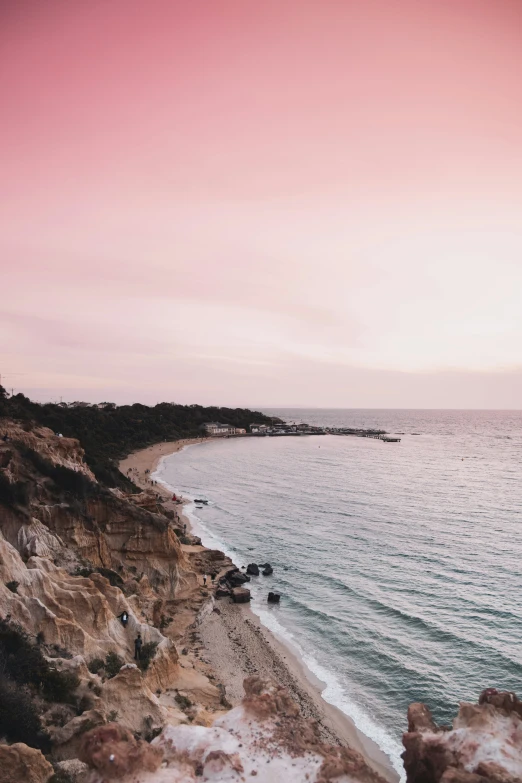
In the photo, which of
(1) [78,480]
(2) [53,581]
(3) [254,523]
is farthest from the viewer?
(3) [254,523]

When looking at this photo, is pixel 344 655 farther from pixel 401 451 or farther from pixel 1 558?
pixel 401 451

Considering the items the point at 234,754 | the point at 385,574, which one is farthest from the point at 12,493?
the point at 385,574

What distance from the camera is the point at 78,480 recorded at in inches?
1091

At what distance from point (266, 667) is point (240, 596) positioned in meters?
8.07

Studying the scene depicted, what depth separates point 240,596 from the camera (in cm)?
3203

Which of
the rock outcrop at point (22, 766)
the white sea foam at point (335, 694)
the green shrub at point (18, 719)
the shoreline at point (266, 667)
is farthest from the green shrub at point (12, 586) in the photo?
the white sea foam at point (335, 694)

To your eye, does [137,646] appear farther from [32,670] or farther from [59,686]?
[32,670]

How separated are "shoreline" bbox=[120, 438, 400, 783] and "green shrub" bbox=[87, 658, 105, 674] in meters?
6.48

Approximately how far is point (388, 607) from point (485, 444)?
136 metres

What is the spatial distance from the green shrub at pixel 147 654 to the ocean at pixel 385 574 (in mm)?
8929

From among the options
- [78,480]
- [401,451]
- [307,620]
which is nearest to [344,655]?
[307,620]

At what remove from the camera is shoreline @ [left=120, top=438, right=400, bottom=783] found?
63.0 ft

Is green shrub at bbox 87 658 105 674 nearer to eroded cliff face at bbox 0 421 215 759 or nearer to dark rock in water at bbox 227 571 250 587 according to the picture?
eroded cliff face at bbox 0 421 215 759

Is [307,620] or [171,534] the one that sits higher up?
[171,534]
